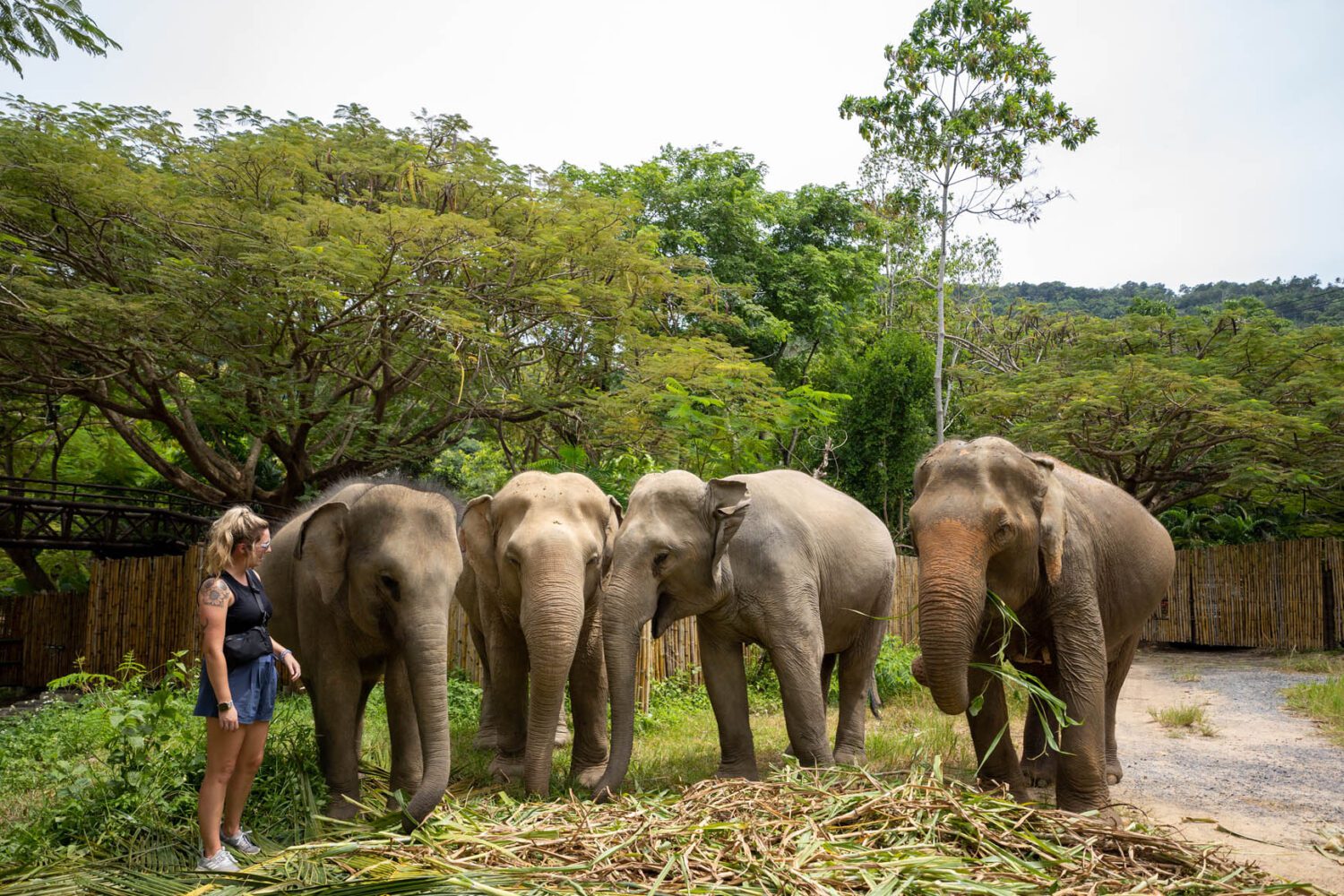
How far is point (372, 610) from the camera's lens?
18.5ft

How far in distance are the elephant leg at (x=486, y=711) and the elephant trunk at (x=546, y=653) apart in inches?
79.3

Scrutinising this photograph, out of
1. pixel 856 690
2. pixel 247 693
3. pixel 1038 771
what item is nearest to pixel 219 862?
pixel 247 693

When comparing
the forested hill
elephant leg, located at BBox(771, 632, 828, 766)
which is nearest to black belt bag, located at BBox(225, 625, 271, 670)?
elephant leg, located at BBox(771, 632, 828, 766)

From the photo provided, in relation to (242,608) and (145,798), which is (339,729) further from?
(242,608)

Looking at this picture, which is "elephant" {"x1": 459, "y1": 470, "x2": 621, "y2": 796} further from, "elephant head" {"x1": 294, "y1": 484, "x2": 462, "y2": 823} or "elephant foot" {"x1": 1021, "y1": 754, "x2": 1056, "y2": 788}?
"elephant foot" {"x1": 1021, "y1": 754, "x2": 1056, "y2": 788}

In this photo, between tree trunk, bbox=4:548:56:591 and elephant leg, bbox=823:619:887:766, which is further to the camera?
tree trunk, bbox=4:548:56:591

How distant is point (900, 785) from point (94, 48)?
1094 cm

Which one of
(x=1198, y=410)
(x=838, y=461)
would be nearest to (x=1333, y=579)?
(x=1198, y=410)

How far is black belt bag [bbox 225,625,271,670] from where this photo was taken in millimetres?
4832

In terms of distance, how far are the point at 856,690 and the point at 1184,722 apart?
4930mm

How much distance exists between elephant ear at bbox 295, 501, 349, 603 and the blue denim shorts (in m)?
0.77

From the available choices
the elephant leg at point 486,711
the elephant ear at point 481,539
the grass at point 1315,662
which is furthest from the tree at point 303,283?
the grass at point 1315,662

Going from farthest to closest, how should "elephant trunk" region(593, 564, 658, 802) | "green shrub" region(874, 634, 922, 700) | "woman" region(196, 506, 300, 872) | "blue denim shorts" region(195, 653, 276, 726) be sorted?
"green shrub" region(874, 634, 922, 700) < "elephant trunk" region(593, 564, 658, 802) < "blue denim shorts" region(195, 653, 276, 726) < "woman" region(196, 506, 300, 872)

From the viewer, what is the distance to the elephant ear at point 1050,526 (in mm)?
5320
